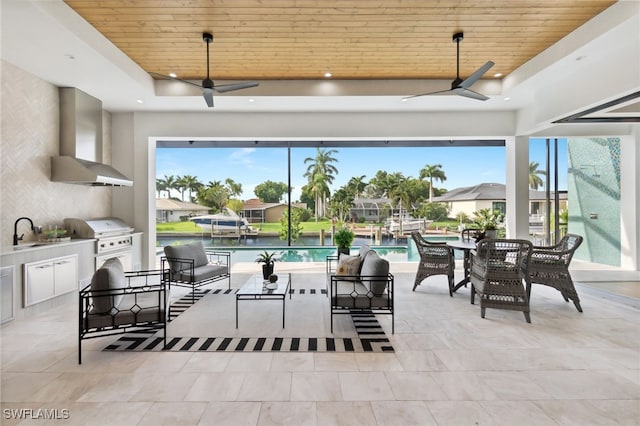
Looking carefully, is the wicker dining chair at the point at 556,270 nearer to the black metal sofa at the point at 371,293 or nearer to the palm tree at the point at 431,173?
the black metal sofa at the point at 371,293

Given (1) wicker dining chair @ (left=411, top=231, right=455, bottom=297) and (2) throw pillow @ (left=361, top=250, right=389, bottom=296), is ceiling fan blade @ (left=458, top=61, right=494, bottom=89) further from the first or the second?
(2) throw pillow @ (left=361, top=250, right=389, bottom=296)

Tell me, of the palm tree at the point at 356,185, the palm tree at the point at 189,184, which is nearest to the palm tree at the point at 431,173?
the palm tree at the point at 356,185

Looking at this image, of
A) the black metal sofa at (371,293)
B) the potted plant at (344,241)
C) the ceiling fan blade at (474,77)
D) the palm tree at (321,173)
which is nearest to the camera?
the black metal sofa at (371,293)

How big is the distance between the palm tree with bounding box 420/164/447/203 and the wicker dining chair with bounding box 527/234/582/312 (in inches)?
363

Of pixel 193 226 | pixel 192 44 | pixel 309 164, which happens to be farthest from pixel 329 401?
pixel 309 164

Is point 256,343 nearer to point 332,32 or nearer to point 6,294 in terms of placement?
point 6,294

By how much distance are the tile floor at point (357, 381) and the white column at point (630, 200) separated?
403 cm

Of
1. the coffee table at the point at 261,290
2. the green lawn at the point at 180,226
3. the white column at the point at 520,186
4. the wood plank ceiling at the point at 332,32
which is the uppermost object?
the wood plank ceiling at the point at 332,32

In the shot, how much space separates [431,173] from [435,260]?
9377 mm

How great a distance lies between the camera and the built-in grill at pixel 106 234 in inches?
201

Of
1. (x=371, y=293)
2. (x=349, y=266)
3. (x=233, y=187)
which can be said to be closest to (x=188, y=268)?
(x=349, y=266)

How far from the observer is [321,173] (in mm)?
13555

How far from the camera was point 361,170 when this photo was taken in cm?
1362

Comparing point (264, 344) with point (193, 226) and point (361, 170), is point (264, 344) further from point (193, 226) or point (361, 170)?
point (361, 170)
